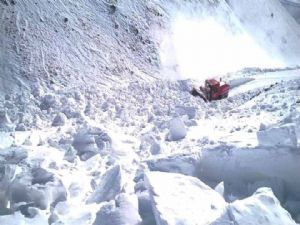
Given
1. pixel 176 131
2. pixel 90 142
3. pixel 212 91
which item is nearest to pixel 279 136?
pixel 176 131

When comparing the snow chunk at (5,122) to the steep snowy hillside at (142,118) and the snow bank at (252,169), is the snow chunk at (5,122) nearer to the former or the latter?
the steep snowy hillside at (142,118)

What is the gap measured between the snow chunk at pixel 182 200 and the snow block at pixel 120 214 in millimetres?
308

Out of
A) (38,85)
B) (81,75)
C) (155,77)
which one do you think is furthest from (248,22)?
(38,85)

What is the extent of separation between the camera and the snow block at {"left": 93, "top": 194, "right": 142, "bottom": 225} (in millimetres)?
5773

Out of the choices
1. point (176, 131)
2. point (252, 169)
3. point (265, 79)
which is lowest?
point (252, 169)

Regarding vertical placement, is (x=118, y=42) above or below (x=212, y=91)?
above

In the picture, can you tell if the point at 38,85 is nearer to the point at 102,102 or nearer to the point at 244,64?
the point at 102,102

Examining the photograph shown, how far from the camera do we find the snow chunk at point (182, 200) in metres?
5.53

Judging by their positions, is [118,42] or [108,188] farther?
[118,42]

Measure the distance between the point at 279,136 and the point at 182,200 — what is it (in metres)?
2.08

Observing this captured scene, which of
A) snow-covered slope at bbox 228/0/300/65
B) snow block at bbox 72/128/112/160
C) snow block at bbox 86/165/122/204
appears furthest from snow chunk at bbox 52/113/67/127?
snow-covered slope at bbox 228/0/300/65

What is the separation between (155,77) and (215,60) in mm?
3650

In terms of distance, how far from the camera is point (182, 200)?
5930 millimetres

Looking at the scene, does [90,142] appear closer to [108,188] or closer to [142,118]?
[108,188]
